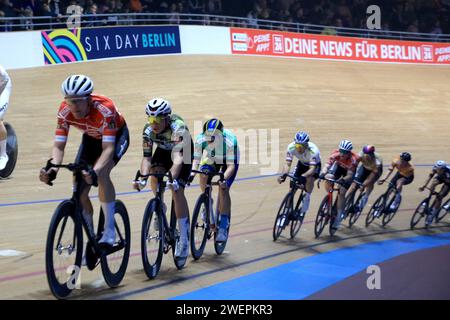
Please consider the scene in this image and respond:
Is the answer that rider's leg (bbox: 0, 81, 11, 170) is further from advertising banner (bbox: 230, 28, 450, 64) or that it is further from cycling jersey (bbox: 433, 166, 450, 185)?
advertising banner (bbox: 230, 28, 450, 64)

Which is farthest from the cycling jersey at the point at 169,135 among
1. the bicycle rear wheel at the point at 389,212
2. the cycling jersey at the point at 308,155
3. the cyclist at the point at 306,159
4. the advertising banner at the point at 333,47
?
the advertising banner at the point at 333,47

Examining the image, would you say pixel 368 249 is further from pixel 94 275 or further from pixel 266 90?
pixel 266 90

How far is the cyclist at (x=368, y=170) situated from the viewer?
27.7 ft

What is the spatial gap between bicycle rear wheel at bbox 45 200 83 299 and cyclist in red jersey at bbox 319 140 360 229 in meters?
4.10

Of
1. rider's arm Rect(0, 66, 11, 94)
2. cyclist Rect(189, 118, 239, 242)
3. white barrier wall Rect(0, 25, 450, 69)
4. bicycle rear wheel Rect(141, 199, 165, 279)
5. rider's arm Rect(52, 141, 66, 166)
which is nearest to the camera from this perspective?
rider's arm Rect(52, 141, 66, 166)

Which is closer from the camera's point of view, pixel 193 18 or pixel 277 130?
pixel 277 130

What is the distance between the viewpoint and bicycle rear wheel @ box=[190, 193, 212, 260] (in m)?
5.26

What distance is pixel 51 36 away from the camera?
482 inches

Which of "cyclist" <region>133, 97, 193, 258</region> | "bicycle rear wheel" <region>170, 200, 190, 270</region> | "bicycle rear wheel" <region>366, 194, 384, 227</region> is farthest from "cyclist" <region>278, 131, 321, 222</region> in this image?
"cyclist" <region>133, 97, 193, 258</region>

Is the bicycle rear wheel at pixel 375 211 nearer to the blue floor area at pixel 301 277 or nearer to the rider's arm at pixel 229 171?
the blue floor area at pixel 301 277

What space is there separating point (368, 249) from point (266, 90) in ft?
26.7
